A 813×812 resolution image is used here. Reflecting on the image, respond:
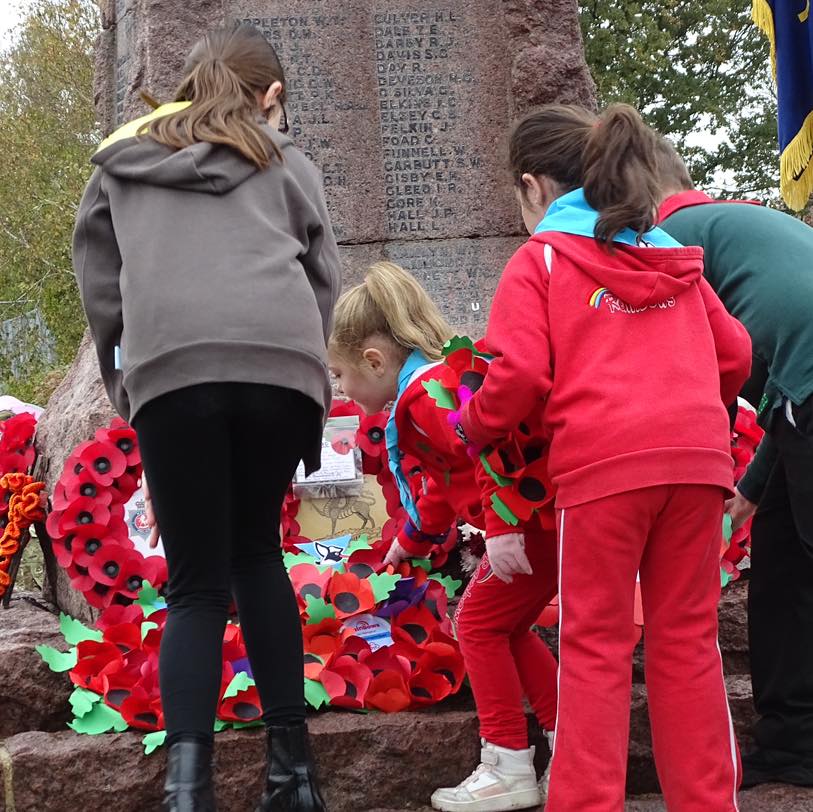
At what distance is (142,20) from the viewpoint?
487cm

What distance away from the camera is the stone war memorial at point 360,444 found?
284 centimetres

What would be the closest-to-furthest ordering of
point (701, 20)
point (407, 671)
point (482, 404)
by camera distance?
point (482, 404) → point (407, 671) → point (701, 20)

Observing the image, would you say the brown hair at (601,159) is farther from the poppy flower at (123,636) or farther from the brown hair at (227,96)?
the poppy flower at (123,636)

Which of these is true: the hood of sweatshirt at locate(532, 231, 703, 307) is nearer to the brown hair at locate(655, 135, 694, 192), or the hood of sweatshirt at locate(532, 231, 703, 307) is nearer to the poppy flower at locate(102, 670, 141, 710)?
the brown hair at locate(655, 135, 694, 192)

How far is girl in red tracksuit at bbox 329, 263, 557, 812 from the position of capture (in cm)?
267

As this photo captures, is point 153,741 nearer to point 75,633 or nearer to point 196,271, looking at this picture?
point 75,633

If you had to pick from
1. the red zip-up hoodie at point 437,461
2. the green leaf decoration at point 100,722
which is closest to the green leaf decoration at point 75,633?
the green leaf decoration at point 100,722

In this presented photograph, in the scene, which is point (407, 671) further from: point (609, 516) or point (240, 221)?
point (240, 221)

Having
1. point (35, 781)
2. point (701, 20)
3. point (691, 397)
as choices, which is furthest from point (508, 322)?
point (701, 20)

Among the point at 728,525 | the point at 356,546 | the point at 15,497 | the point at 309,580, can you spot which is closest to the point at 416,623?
the point at 309,580

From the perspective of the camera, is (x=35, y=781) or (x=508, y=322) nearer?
(x=508, y=322)

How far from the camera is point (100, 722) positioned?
293cm

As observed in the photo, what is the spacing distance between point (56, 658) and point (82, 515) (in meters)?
0.68

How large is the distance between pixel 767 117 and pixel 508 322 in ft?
57.5
